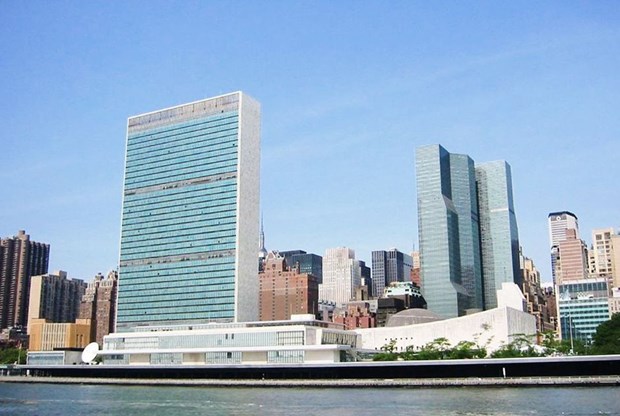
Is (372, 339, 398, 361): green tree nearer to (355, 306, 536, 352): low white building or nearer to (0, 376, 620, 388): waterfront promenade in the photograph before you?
(355, 306, 536, 352): low white building

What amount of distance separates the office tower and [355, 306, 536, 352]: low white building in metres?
34.1

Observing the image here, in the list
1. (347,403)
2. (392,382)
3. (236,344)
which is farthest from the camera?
(236,344)

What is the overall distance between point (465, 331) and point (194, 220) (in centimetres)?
7320

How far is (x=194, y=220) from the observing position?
185750mm

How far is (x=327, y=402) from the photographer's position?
92.1m

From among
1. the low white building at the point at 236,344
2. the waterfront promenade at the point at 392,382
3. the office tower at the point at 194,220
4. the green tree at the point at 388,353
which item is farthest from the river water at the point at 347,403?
the office tower at the point at 194,220

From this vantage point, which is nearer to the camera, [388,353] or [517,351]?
[517,351]

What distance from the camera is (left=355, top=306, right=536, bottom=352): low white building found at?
177 metres

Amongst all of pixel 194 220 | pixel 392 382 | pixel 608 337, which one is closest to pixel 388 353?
pixel 392 382

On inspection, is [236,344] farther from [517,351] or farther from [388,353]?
[517,351]

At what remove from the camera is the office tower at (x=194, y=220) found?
179625 mm

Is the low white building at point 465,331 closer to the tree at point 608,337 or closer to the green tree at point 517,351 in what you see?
the green tree at point 517,351

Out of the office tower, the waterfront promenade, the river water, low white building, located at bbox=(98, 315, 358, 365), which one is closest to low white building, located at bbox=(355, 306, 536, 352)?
low white building, located at bbox=(98, 315, 358, 365)

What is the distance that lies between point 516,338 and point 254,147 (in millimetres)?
79985
